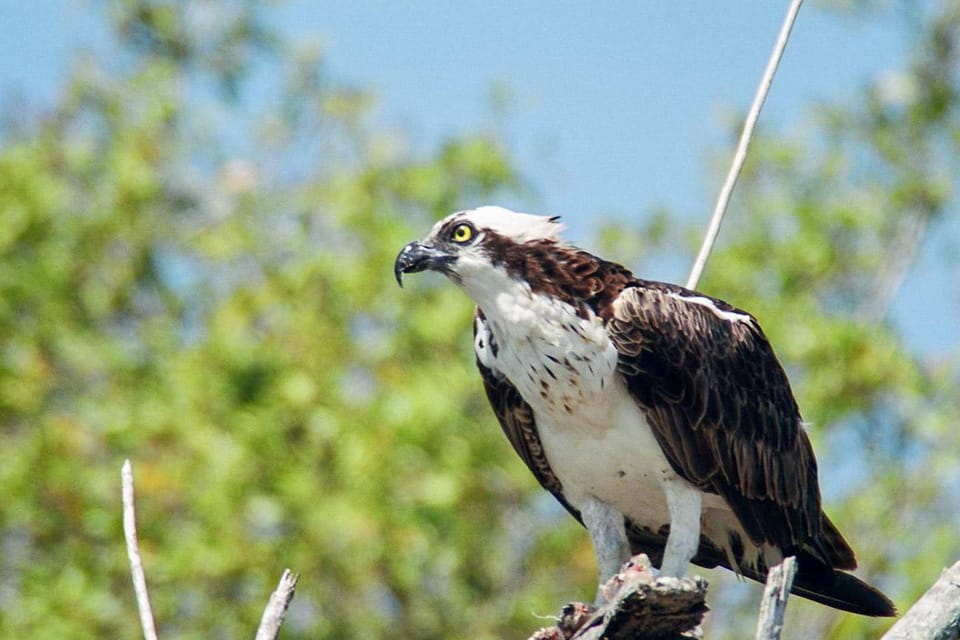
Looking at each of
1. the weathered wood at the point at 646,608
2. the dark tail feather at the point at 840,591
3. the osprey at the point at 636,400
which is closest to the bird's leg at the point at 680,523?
the osprey at the point at 636,400

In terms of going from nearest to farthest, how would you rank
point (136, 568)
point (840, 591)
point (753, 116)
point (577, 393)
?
point (136, 568) < point (753, 116) < point (577, 393) < point (840, 591)

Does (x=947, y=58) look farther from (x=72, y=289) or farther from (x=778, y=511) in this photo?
(x=778, y=511)

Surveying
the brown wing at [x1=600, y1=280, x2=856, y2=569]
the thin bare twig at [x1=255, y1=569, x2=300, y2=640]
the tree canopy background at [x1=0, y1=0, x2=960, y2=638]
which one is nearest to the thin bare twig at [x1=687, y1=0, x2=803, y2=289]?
the brown wing at [x1=600, y1=280, x2=856, y2=569]

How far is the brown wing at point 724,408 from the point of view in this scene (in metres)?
5.85

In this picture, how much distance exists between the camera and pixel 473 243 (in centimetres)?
590

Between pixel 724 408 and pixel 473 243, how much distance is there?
3.61 feet

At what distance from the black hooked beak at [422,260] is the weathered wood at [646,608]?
1.66 metres

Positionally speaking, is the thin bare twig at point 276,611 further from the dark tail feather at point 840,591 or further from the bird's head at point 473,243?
the dark tail feather at point 840,591

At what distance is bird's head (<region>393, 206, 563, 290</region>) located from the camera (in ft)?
19.2

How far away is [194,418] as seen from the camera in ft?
42.2

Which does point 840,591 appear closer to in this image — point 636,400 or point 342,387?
point 636,400

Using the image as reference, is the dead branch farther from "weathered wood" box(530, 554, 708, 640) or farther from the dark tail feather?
the dark tail feather

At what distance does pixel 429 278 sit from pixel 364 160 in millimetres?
2173

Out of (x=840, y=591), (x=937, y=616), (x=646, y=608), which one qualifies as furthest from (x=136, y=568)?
(x=840, y=591)
